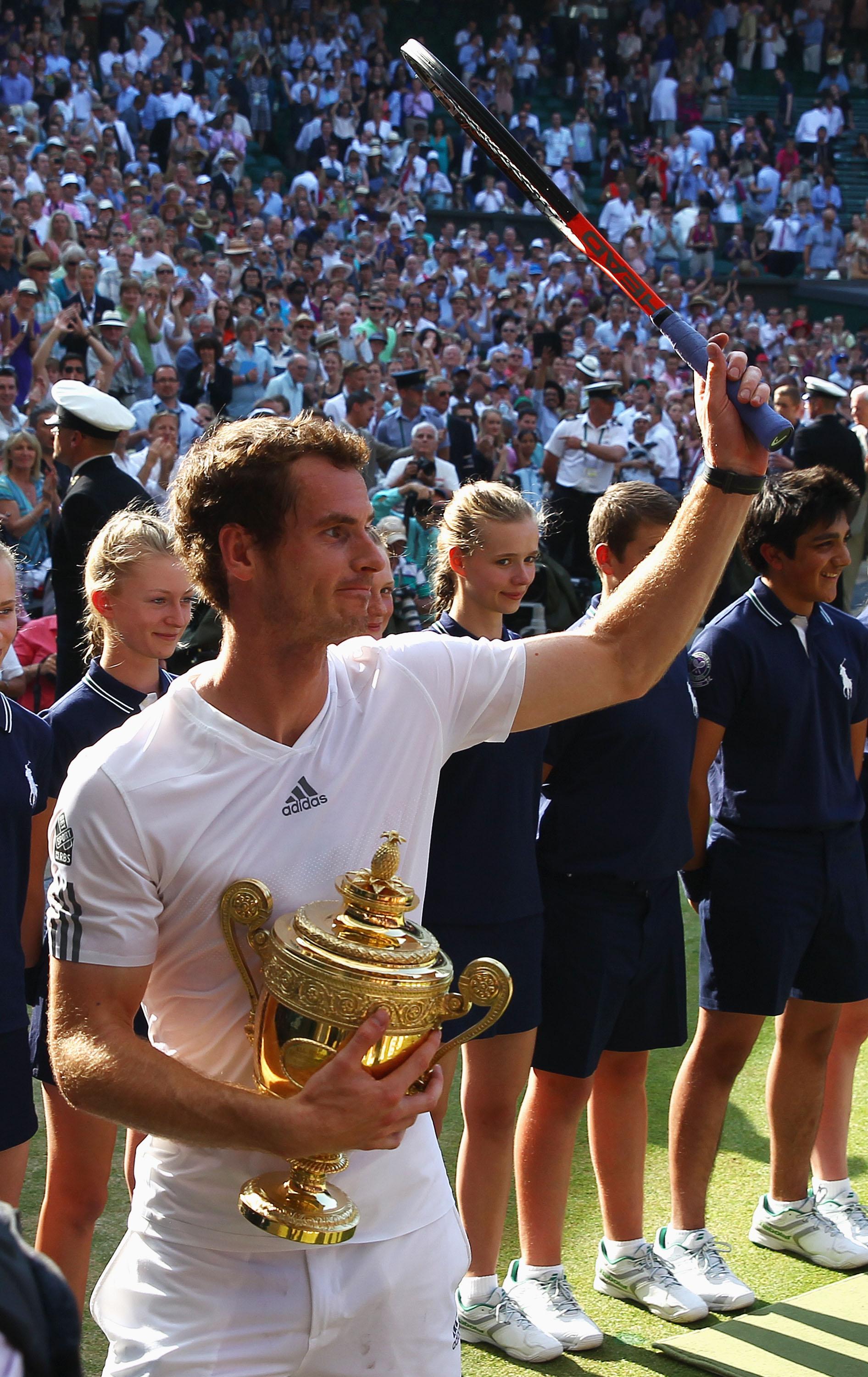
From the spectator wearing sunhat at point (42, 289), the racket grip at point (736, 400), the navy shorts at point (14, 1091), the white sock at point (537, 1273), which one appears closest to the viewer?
the racket grip at point (736, 400)

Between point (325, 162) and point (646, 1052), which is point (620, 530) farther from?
point (325, 162)

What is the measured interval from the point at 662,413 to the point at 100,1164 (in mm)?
12257

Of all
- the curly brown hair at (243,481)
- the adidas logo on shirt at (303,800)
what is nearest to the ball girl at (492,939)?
the curly brown hair at (243,481)

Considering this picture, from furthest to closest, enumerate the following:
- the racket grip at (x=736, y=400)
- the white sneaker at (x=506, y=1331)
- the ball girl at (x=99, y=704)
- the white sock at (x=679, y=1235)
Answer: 1. the white sock at (x=679, y=1235)
2. the white sneaker at (x=506, y=1331)
3. the ball girl at (x=99, y=704)
4. the racket grip at (x=736, y=400)

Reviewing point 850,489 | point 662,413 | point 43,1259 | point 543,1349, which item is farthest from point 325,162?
point 43,1259

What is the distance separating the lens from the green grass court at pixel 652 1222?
3.40 m

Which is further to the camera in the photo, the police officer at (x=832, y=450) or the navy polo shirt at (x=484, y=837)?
the police officer at (x=832, y=450)

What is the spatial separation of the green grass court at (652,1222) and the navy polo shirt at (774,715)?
47.1 inches

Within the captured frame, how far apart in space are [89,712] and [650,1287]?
200 centimetres

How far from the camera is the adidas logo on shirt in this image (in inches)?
77.7

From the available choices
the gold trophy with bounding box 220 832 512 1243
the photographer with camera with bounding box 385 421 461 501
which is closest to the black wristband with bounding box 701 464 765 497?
the gold trophy with bounding box 220 832 512 1243

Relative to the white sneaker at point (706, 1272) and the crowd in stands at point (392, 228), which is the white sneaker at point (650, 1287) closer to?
the white sneaker at point (706, 1272)

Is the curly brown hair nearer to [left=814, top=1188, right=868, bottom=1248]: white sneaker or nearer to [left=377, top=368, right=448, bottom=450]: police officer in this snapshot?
[left=814, top=1188, right=868, bottom=1248]: white sneaker

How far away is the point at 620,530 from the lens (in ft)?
12.0
